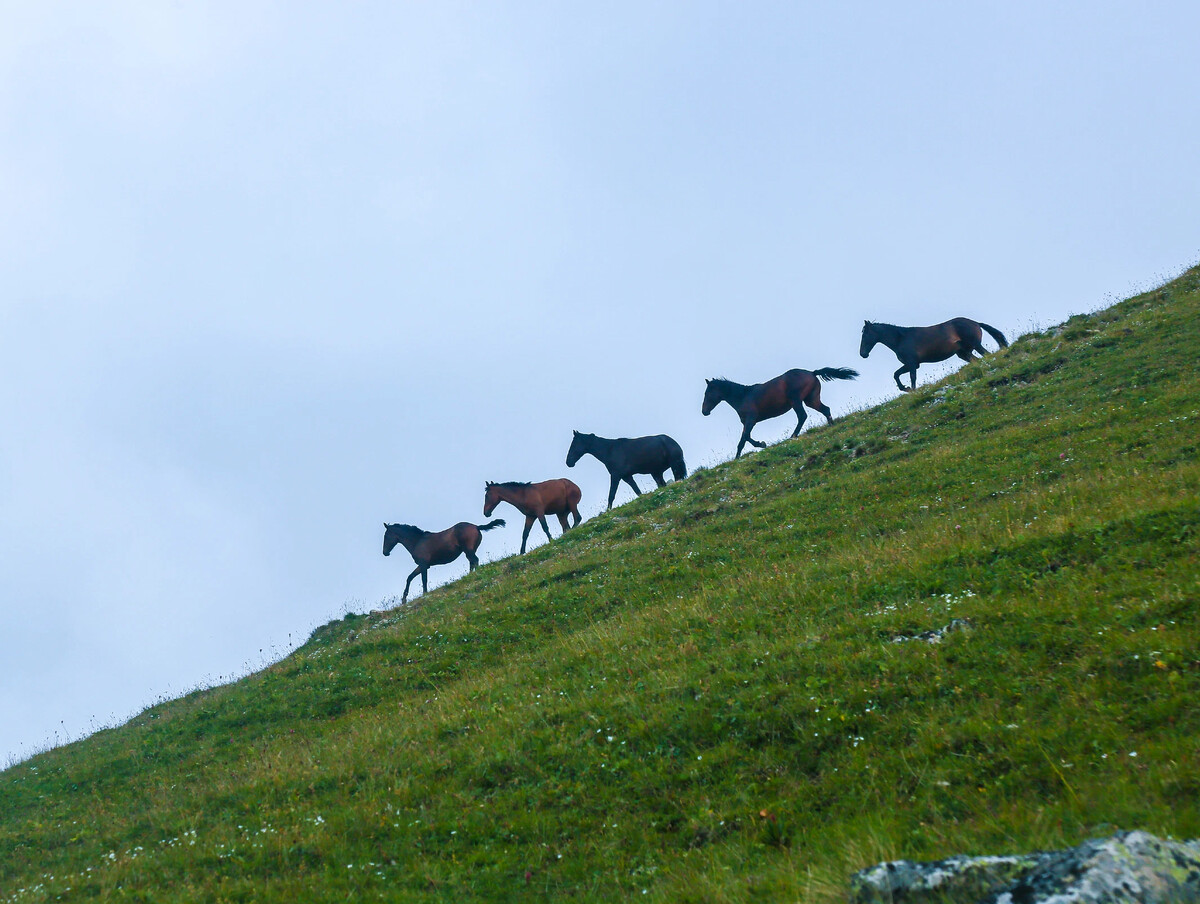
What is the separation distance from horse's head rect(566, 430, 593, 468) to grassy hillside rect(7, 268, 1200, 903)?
19.1 metres

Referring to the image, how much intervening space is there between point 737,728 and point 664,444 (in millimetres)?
28278

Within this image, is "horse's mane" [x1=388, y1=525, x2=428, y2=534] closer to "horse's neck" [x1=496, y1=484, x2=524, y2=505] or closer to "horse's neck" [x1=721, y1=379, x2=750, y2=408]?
"horse's neck" [x1=496, y1=484, x2=524, y2=505]

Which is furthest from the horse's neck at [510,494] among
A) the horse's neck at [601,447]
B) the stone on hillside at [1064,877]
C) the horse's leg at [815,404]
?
the stone on hillside at [1064,877]

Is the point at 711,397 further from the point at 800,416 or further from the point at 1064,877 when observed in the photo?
the point at 1064,877

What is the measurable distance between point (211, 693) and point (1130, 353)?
25534 millimetres

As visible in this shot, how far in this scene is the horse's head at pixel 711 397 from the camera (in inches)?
1444

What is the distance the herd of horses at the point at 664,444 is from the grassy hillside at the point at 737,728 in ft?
45.8

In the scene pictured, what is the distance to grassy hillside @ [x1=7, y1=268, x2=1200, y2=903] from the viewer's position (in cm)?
739

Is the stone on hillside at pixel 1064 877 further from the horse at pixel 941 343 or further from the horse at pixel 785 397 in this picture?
the horse at pixel 941 343

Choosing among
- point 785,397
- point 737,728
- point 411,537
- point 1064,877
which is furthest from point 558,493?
point 1064,877

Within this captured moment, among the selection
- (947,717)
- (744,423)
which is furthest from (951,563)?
(744,423)

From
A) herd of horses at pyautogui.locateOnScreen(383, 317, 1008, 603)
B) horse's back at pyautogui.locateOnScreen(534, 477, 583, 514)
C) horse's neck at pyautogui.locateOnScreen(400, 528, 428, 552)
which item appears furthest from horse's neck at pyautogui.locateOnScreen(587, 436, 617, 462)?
horse's neck at pyautogui.locateOnScreen(400, 528, 428, 552)

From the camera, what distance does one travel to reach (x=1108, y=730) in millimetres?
7457

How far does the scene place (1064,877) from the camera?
14.8 feet
